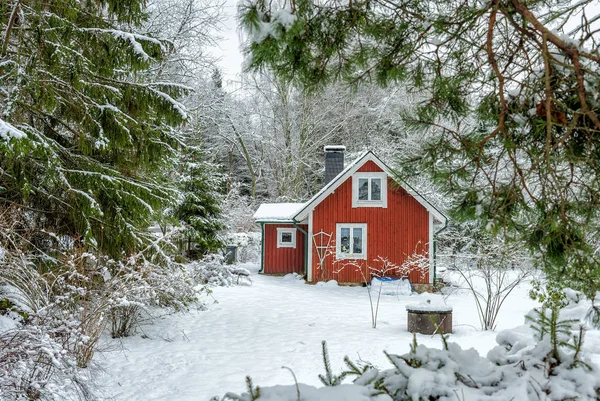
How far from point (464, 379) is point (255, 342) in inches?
218

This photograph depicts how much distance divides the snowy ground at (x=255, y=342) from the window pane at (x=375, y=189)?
384cm

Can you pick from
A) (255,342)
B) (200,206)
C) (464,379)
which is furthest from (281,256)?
(464,379)

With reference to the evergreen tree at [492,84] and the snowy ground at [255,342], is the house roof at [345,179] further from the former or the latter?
the evergreen tree at [492,84]

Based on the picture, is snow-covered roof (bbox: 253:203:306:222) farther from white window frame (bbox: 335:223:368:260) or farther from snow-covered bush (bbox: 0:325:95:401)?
snow-covered bush (bbox: 0:325:95:401)

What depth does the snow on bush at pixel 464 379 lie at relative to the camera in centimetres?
179

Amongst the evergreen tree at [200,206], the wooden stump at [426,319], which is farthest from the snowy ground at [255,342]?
the evergreen tree at [200,206]

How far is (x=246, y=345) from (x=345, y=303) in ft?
15.7

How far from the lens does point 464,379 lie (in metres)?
2.16

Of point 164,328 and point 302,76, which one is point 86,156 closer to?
point 164,328

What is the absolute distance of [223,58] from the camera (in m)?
14.1

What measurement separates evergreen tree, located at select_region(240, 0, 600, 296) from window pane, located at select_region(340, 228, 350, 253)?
11302mm

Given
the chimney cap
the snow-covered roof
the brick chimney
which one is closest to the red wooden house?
the snow-covered roof

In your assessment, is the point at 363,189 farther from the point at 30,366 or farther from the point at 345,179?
the point at 30,366

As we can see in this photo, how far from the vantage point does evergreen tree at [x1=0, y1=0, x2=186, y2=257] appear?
5254 mm
